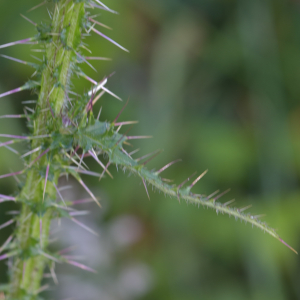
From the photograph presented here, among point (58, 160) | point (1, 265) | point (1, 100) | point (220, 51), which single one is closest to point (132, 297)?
point (1, 265)

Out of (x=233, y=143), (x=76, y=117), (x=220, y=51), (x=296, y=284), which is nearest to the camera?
(x=76, y=117)

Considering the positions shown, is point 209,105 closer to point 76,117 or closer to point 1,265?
point 1,265

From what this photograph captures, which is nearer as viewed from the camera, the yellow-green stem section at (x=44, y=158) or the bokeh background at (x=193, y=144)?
the yellow-green stem section at (x=44, y=158)

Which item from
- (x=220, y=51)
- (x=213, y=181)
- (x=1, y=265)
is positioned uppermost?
(x=220, y=51)

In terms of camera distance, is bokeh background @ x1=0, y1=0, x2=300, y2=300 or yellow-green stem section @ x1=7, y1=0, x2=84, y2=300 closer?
yellow-green stem section @ x1=7, y1=0, x2=84, y2=300
